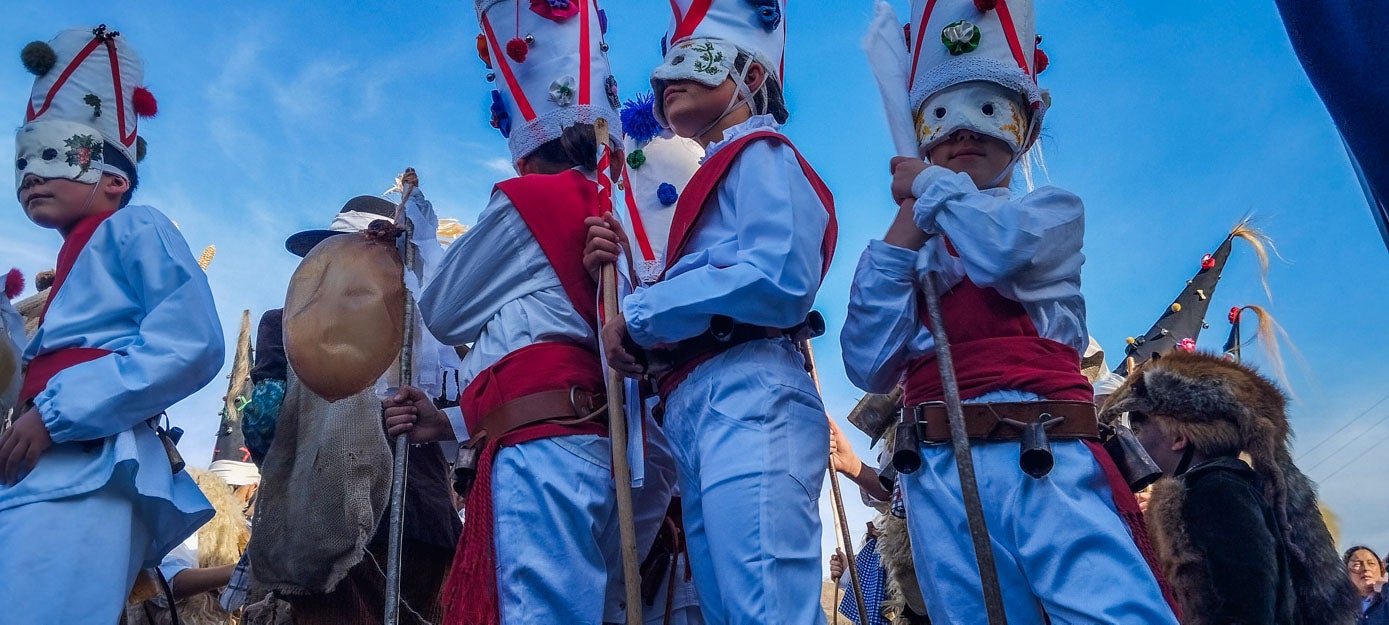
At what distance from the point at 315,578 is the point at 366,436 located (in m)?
0.54

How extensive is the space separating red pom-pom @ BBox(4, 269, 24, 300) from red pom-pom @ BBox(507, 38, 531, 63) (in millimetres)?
1955

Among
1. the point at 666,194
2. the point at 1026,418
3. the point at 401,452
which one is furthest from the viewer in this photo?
the point at 666,194

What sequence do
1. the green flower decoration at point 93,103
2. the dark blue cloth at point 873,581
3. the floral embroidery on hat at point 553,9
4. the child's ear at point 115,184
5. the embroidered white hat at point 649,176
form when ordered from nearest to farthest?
the child's ear at point 115,184 → the green flower decoration at point 93,103 → the floral embroidery on hat at point 553,9 → the embroidered white hat at point 649,176 → the dark blue cloth at point 873,581

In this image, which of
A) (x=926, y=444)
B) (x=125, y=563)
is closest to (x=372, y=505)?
(x=125, y=563)

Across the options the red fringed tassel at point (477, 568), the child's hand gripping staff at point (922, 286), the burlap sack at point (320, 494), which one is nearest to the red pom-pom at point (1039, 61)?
the child's hand gripping staff at point (922, 286)

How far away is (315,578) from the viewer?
404 centimetres

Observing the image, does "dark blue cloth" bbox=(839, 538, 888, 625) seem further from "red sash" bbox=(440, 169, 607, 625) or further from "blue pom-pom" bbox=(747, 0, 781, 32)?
"blue pom-pom" bbox=(747, 0, 781, 32)

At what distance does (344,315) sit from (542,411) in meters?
0.98

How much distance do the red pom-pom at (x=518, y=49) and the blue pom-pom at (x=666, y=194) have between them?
3.00 ft

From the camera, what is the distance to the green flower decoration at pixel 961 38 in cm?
314

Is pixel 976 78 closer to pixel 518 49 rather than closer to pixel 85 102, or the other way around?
pixel 518 49

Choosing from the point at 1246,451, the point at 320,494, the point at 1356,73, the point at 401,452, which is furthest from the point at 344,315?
the point at 1246,451

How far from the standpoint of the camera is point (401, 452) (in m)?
3.47

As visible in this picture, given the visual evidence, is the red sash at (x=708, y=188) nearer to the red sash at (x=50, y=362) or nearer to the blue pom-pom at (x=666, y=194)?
the blue pom-pom at (x=666, y=194)
